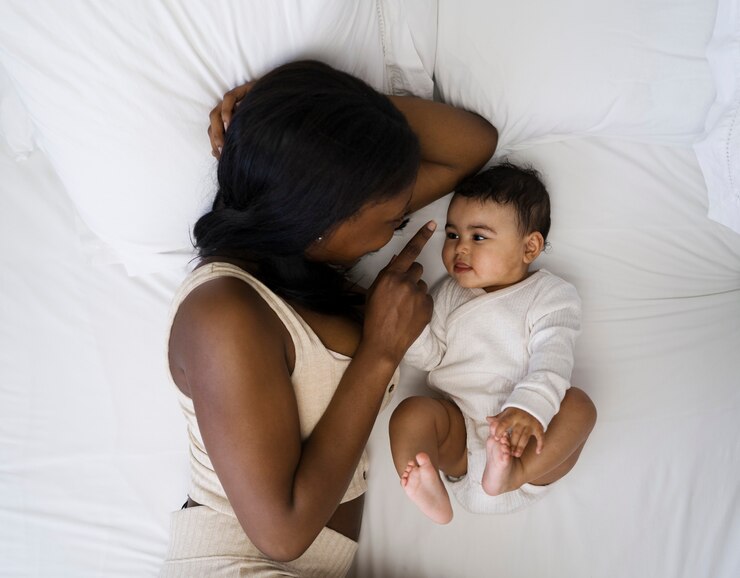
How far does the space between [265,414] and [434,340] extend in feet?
1.66

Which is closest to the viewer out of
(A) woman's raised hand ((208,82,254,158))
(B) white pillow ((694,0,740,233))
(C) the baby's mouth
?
(A) woman's raised hand ((208,82,254,158))

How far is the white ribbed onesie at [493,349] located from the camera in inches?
51.0

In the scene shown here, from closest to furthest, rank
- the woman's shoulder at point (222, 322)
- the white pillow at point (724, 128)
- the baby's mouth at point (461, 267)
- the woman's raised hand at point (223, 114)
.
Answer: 1. the woman's shoulder at point (222, 322)
2. the woman's raised hand at point (223, 114)
3. the white pillow at point (724, 128)
4. the baby's mouth at point (461, 267)

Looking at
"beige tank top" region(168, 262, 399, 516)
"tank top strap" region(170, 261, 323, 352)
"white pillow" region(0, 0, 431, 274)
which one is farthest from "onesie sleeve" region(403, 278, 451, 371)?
"white pillow" region(0, 0, 431, 274)

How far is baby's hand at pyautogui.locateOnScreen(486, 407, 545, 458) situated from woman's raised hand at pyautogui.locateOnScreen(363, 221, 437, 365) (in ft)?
0.69

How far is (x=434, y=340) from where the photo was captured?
1363 mm

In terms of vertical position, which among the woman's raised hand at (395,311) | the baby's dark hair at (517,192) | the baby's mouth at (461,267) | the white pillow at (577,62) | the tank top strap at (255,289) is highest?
the white pillow at (577,62)

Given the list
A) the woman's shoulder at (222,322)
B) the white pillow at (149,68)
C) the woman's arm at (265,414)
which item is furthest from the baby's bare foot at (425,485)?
the white pillow at (149,68)

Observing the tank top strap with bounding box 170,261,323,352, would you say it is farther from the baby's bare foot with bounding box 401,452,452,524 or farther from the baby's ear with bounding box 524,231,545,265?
the baby's ear with bounding box 524,231,545,265

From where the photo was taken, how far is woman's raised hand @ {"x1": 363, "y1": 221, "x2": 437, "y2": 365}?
113cm

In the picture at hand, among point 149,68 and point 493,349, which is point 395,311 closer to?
point 493,349

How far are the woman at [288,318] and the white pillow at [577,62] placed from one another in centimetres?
21

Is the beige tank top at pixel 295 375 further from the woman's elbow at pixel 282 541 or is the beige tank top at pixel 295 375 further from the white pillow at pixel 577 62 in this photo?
the white pillow at pixel 577 62

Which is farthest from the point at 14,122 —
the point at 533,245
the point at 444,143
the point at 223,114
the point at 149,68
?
the point at 533,245
